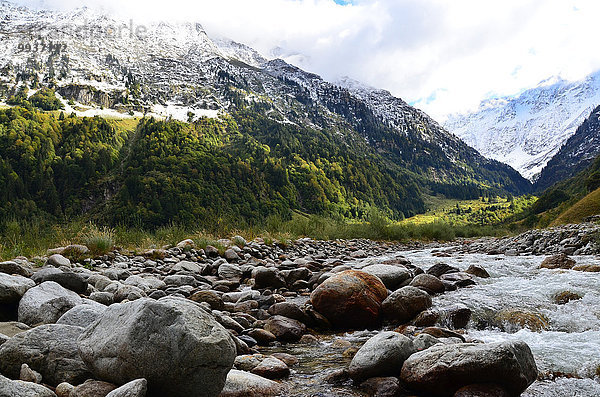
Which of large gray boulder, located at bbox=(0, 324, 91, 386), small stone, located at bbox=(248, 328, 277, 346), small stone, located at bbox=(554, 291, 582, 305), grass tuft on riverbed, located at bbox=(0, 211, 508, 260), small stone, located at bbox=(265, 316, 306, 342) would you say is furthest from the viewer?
grass tuft on riverbed, located at bbox=(0, 211, 508, 260)

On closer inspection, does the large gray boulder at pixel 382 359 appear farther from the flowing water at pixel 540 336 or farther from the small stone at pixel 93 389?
the small stone at pixel 93 389

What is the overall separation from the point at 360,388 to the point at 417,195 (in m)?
188

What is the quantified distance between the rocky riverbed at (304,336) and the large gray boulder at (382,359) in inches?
0.6

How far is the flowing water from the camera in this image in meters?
3.71

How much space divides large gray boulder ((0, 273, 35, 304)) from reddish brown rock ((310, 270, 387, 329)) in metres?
4.18

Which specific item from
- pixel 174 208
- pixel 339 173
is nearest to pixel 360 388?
pixel 174 208

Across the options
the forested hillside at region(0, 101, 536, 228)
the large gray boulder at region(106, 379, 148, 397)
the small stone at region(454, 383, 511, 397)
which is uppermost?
the forested hillside at region(0, 101, 536, 228)

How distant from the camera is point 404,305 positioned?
20.7ft

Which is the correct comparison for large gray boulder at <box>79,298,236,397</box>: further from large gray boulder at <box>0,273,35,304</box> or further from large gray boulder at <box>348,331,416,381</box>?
large gray boulder at <box>0,273,35,304</box>

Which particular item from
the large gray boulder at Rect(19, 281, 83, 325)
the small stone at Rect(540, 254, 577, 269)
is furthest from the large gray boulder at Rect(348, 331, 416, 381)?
the small stone at Rect(540, 254, 577, 269)

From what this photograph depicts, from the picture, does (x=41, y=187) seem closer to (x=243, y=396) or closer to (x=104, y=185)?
(x=104, y=185)

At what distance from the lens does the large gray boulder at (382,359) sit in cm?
383

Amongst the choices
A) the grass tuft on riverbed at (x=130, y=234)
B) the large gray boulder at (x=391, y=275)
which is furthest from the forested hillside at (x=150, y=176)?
the large gray boulder at (x=391, y=275)

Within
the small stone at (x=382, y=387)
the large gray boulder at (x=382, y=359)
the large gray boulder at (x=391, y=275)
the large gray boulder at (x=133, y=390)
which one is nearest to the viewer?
the large gray boulder at (x=133, y=390)
